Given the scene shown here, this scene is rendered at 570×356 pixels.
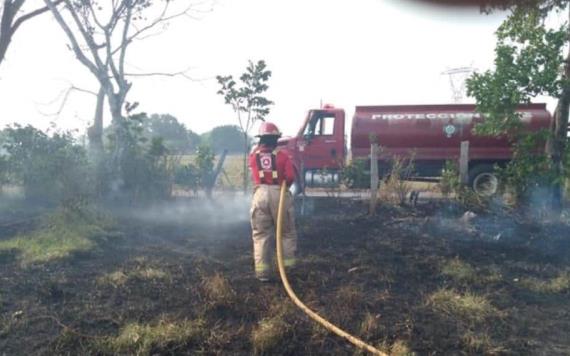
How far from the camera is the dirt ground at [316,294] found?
13.3 feet

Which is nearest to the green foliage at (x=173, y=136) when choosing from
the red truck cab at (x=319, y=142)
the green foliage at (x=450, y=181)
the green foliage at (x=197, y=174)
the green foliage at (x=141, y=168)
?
the green foliage at (x=141, y=168)

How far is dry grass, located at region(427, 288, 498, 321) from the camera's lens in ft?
15.2

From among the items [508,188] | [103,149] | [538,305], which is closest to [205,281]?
[538,305]

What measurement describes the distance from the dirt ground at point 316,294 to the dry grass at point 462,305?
0.01 meters

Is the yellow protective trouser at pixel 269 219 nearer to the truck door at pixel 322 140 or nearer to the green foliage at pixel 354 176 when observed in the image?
the green foliage at pixel 354 176

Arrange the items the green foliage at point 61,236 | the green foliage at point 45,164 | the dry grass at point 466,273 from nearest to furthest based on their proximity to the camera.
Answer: the dry grass at point 466,273 < the green foliage at point 61,236 < the green foliage at point 45,164

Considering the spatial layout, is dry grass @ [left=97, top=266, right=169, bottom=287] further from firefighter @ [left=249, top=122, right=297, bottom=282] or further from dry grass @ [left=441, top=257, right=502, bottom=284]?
dry grass @ [left=441, top=257, right=502, bottom=284]

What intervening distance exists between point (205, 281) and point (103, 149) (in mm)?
8568

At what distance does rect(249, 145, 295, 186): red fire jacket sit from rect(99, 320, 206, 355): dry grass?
221 centimetres

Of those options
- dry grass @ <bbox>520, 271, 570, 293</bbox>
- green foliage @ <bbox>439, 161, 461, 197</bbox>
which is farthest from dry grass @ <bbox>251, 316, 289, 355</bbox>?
green foliage @ <bbox>439, 161, 461, 197</bbox>

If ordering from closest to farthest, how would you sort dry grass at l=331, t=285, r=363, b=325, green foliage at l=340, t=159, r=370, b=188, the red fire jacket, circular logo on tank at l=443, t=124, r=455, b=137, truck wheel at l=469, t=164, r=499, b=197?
dry grass at l=331, t=285, r=363, b=325
the red fire jacket
green foliage at l=340, t=159, r=370, b=188
truck wheel at l=469, t=164, r=499, b=197
circular logo on tank at l=443, t=124, r=455, b=137

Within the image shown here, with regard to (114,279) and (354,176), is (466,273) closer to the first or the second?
A: (114,279)

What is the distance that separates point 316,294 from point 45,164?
9079mm

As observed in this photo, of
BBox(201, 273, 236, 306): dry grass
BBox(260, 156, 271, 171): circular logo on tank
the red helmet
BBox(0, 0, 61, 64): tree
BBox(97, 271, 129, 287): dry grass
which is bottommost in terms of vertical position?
BBox(97, 271, 129, 287): dry grass
